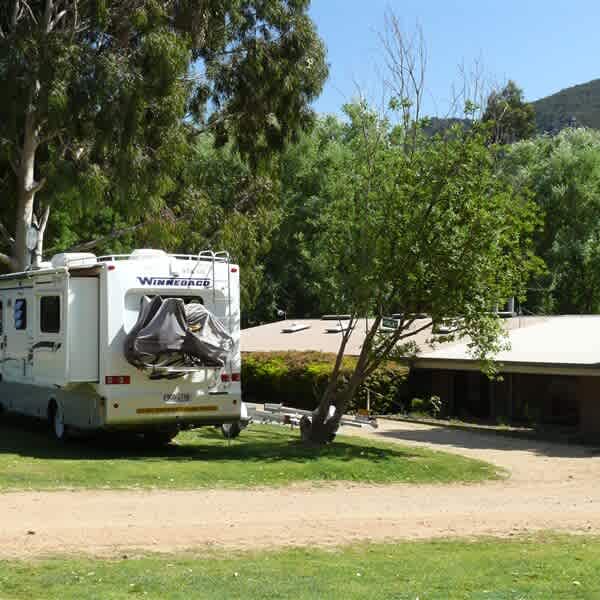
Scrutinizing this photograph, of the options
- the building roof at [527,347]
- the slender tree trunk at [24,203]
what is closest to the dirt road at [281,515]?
the building roof at [527,347]

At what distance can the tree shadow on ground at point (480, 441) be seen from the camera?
65.9ft

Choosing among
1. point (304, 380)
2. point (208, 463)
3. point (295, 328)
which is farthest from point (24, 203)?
point (295, 328)

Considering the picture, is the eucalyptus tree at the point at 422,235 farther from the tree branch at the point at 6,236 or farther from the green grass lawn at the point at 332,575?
the tree branch at the point at 6,236

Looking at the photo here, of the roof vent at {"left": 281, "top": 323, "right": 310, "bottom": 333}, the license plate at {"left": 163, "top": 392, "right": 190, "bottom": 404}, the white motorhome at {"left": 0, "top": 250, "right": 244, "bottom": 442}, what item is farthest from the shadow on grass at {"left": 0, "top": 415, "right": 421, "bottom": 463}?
the roof vent at {"left": 281, "top": 323, "right": 310, "bottom": 333}

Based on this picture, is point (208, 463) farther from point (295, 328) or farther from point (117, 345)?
point (295, 328)

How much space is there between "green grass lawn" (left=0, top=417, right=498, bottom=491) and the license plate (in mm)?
887

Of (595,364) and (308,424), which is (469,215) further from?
(595,364)

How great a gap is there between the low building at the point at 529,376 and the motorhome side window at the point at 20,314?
897 centimetres

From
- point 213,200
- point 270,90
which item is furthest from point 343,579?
point 213,200

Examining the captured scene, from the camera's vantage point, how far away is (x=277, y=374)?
2842cm

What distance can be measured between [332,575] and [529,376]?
701 inches

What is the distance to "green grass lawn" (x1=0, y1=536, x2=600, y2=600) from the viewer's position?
7.66 metres

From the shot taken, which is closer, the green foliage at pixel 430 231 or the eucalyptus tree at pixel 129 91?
the green foliage at pixel 430 231

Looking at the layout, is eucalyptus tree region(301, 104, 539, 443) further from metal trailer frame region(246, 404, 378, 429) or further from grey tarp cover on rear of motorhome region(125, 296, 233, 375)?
metal trailer frame region(246, 404, 378, 429)
